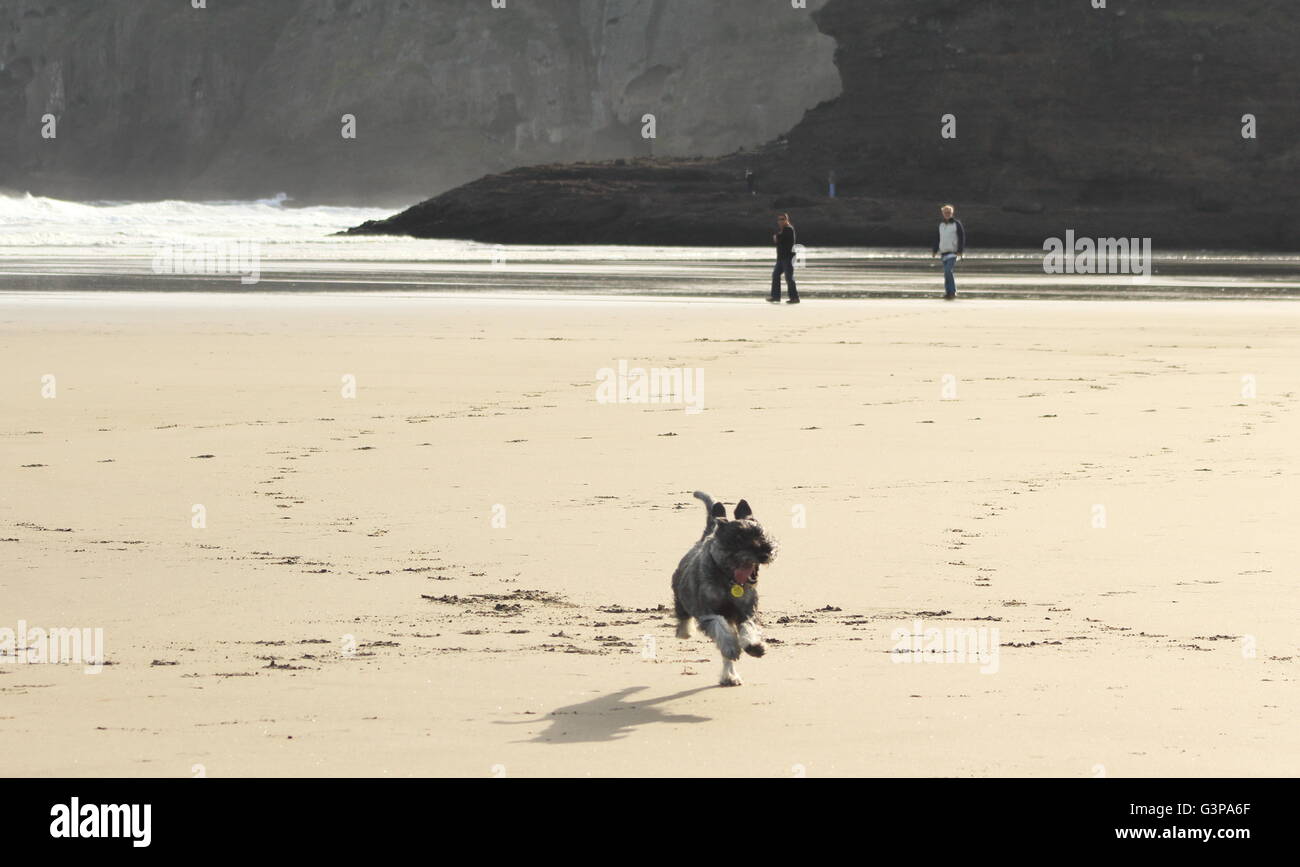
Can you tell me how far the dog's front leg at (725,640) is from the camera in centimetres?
611

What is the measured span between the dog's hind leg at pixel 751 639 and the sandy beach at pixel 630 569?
14cm

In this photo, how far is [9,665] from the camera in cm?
634

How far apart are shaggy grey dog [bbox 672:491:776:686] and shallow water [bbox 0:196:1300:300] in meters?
24.0

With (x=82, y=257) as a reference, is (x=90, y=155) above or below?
above

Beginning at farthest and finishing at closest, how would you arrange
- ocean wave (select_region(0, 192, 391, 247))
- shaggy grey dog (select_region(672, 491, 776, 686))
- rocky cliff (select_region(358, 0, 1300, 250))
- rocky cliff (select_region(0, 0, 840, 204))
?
1. rocky cliff (select_region(0, 0, 840, 204))
2. rocky cliff (select_region(358, 0, 1300, 250))
3. ocean wave (select_region(0, 192, 391, 247))
4. shaggy grey dog (select_region(672, 491, 776, 686))

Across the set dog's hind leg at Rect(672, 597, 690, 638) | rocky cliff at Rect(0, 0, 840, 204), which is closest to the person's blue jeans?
dog's hind leg at Rect(672, 597, 690, 638)

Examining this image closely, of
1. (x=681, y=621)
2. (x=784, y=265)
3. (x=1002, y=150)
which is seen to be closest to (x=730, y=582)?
(x=681, y=621)

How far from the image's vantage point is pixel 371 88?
185 m

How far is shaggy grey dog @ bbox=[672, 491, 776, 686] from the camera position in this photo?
6086 millimetres

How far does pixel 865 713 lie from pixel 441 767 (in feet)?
4.53

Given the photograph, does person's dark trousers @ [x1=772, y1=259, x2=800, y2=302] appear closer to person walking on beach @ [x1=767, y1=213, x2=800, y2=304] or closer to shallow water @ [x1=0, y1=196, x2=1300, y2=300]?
person walking on beach @ [x1=767, y1=213, x2=800, y2=304]

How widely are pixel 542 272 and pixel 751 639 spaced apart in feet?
118
